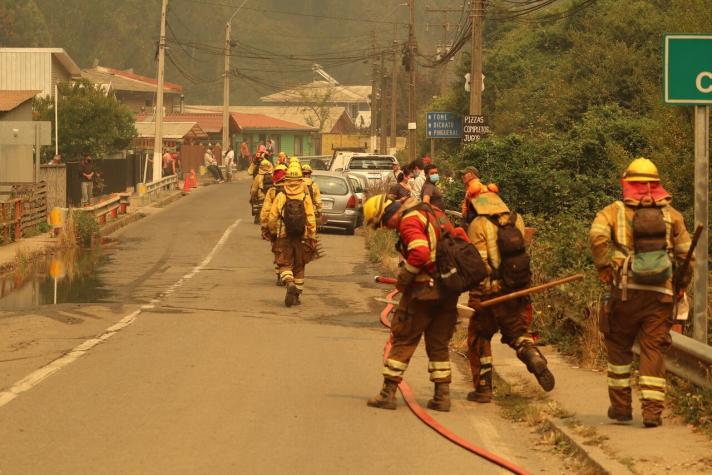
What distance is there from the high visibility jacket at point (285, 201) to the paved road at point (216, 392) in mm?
1068

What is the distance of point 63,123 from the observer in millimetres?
46188

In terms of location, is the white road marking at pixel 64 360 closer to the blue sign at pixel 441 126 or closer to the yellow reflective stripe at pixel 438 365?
the yellow reflective stripe at pixel 438 365

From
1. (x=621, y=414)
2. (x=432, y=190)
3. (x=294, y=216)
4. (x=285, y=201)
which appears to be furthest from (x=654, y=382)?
(x=432, y=190)

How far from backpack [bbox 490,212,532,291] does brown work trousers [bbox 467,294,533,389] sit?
17 cm

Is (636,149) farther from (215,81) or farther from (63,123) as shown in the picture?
(215,81)

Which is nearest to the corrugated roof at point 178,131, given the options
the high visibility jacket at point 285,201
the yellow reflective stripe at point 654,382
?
the high visibility jacket at point 285,201

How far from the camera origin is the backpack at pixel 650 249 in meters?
8.30

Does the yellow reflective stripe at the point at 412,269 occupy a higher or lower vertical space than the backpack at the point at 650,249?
lower

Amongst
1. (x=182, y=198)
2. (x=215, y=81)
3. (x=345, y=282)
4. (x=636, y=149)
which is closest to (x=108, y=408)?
(x=345, y=282)

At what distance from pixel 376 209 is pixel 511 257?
1182mm

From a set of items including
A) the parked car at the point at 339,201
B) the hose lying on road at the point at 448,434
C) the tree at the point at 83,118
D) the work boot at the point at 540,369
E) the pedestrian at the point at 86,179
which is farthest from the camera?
the tree at the point at 83,118

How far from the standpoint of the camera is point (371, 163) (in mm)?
40562

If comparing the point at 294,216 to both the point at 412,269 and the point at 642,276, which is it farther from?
the point at 642,276

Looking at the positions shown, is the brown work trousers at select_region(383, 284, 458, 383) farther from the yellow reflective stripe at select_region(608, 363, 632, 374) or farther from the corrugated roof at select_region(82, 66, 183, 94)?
the corrugated roof at select_region(82, 66, 183, 94)
